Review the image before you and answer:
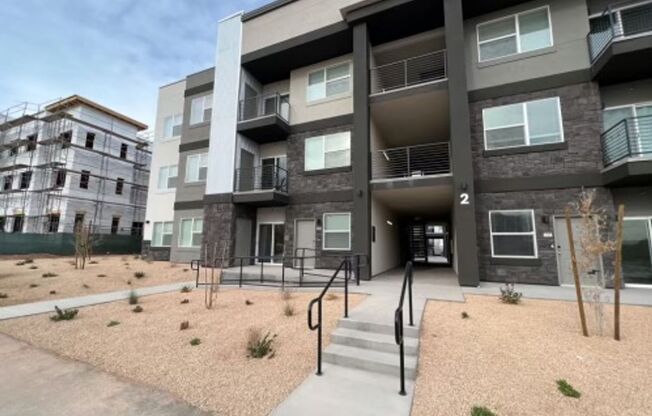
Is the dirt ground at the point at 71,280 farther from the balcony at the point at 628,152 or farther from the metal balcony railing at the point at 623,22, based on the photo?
the metal balcony railing at the point at 623,22

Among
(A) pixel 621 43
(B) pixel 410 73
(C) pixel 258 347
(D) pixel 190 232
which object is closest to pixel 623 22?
(A) pixel 621 43

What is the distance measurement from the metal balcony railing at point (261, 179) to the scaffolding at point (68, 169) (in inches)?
752

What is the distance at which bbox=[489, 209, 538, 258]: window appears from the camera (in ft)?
32.2

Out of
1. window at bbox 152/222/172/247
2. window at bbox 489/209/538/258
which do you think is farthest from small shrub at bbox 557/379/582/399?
window at bbox 152/222/172/247

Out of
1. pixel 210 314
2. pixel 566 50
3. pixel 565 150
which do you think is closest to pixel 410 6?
pixel 566 50

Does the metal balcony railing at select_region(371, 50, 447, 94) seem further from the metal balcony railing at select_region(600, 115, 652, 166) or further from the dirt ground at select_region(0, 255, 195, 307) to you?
the dirt ground at select_region(0, 255, 195, 307)

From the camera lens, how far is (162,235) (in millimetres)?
18953

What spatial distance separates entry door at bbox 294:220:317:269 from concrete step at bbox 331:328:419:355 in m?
8.11

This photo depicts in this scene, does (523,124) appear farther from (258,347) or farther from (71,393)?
(71,393)

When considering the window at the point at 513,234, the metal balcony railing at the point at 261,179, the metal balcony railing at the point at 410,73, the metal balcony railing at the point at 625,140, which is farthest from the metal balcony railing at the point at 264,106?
the metal balcony railing at the point at 625,140

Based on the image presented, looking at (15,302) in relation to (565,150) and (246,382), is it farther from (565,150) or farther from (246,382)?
(565,150)

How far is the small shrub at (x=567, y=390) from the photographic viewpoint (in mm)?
3398

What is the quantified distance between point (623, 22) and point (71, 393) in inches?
693

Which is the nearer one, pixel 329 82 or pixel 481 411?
pixel 481 411
